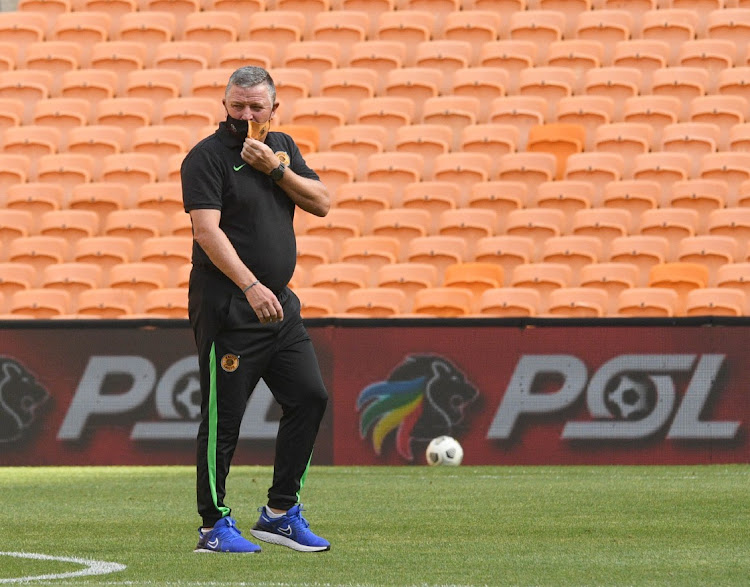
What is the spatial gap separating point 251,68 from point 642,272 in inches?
355

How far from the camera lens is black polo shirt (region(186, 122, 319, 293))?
504cm

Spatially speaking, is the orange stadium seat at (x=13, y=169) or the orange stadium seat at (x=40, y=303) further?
the orange stadium seat at (x=13, y=169)

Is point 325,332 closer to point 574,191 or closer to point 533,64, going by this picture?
point 574,191

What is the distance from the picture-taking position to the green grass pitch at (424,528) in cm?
445

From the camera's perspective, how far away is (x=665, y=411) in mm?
10695

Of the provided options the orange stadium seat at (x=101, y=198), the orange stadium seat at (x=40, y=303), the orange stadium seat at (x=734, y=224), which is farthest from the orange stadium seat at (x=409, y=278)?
the orange stadium seat at (x=101, y=198)

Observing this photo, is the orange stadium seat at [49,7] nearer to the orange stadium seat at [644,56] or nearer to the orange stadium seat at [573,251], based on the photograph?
the orange stadium seat at [644,56]

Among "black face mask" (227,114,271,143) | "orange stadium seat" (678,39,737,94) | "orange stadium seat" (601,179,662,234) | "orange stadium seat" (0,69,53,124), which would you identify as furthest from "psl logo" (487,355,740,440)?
"orange stadium seat" (0,69,53,124)

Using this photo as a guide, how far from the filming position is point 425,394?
35.8 ft

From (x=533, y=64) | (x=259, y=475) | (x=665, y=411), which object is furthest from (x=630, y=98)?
(x=259, y=475)

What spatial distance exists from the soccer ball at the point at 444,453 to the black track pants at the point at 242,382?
5382 mm

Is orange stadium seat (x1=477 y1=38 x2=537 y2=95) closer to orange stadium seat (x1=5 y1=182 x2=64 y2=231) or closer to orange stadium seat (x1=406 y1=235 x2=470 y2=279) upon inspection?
orange stadium seat (x1=406 y1=235 x2=470 y2=279)

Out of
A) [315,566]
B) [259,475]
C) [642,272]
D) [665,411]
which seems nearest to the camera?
[315,566]

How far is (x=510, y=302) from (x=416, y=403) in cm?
227
